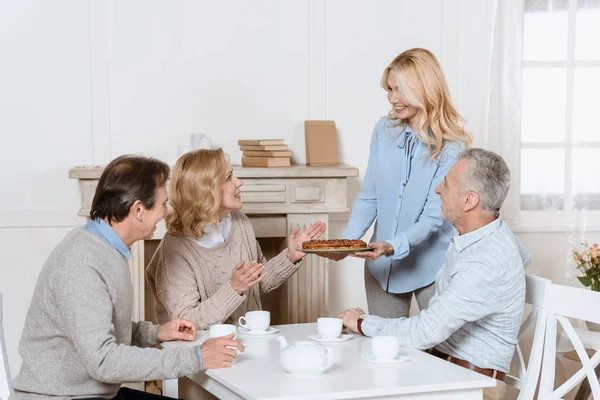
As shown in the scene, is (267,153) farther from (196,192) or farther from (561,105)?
(561,105)

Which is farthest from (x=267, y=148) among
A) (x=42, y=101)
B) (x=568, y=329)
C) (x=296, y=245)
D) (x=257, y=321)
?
(x=568, y=329)

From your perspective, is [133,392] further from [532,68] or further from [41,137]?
[532,68]

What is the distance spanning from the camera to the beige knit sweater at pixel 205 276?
9.16ft

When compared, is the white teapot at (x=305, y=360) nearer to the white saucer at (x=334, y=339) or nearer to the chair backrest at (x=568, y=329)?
the white saucer at (x=334, y=339)

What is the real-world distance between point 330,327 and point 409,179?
2.76 feet

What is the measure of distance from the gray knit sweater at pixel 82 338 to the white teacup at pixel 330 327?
0.48 meters

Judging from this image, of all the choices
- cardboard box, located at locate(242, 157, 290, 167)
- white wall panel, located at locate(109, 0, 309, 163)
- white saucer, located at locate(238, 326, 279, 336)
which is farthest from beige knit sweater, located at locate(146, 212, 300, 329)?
white wall panel, located at locate(109, 0, 309, 163)

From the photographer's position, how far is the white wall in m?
4.24

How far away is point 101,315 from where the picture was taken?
2131 millimetres

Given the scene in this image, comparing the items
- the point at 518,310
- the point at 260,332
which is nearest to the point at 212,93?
the point at 260,332

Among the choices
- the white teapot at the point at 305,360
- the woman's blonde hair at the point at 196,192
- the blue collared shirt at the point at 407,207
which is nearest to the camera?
the white teapot at the point at 305,360

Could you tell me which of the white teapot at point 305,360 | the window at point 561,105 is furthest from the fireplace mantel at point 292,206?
the white teapot at point 305,360

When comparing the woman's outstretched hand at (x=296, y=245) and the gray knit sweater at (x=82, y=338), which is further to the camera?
the woman's outstretched hand at (x=296, y=245)

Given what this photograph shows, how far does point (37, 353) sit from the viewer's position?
221 centimetres
